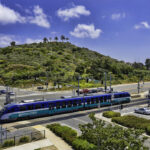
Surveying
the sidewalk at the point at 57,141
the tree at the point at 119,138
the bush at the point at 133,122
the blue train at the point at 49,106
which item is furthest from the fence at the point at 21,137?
the bush at the point at 133,122

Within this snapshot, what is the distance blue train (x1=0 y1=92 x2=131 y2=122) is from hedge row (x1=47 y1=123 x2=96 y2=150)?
6459 millimetres

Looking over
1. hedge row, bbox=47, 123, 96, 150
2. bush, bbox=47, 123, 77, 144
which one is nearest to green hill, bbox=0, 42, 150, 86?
bush, bbox=47, 123, 77, 144

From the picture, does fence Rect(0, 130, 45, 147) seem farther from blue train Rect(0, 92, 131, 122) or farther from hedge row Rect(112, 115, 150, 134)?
hedge row Rect(112, 115, 150, 134)

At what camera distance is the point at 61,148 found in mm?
19125

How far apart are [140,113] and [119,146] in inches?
1051

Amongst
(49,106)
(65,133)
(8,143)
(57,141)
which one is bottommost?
(57,141)

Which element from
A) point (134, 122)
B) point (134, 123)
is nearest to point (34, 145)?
point (134, 123)

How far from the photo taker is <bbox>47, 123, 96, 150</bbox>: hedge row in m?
17.7

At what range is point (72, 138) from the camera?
67.1 ft

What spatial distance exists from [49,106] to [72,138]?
1281cm

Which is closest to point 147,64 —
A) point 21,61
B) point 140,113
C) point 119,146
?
point 21,61

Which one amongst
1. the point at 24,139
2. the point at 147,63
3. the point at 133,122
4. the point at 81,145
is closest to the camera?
the point at 81,145

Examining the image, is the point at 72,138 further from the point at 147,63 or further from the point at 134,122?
the point at 147,63

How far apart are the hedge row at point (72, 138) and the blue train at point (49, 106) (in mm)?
6459
